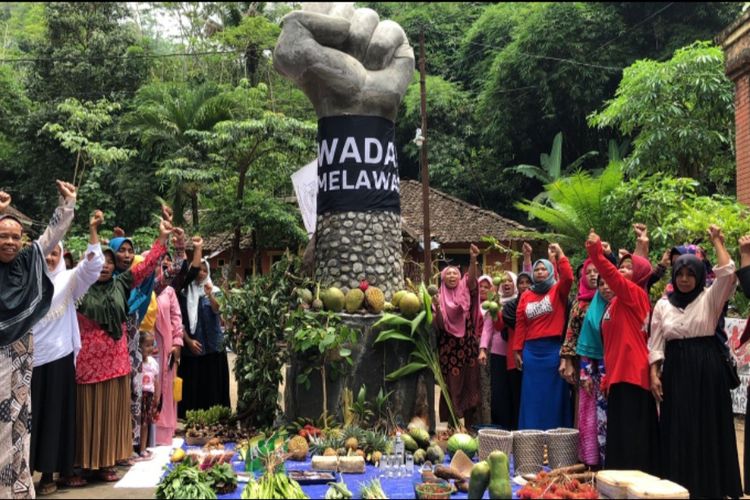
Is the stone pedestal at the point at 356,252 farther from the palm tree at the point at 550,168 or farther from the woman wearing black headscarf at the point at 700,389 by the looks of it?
the palm tree at the point at 550,168

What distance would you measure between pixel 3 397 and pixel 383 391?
11.0 feet

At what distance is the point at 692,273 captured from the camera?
15.3ft

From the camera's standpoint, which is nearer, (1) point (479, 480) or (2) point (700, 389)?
(1) point (479, 480)

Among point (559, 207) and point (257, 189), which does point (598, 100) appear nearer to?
point (559, 207)

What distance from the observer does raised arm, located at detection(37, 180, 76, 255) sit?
4473mm

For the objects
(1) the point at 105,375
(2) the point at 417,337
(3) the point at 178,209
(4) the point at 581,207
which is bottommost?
(1) the point at 105,375

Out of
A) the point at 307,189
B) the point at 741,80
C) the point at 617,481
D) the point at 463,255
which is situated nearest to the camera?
the point at 617,481

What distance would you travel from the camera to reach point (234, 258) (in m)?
17.7

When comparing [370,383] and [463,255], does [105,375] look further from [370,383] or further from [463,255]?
[463,255]

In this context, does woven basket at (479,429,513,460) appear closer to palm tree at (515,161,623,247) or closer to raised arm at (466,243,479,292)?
raised arm at (466,243,479,292)

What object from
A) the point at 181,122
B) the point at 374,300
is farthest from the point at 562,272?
the point at 181,122

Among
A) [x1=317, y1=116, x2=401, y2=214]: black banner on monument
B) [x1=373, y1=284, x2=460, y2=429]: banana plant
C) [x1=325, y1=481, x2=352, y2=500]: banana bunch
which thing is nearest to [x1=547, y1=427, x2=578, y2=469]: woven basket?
[x1=373, y1=284, x2=460, y2=429]: banana plant

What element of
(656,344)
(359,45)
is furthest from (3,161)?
(656,344)

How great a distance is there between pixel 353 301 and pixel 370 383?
2.51ft
